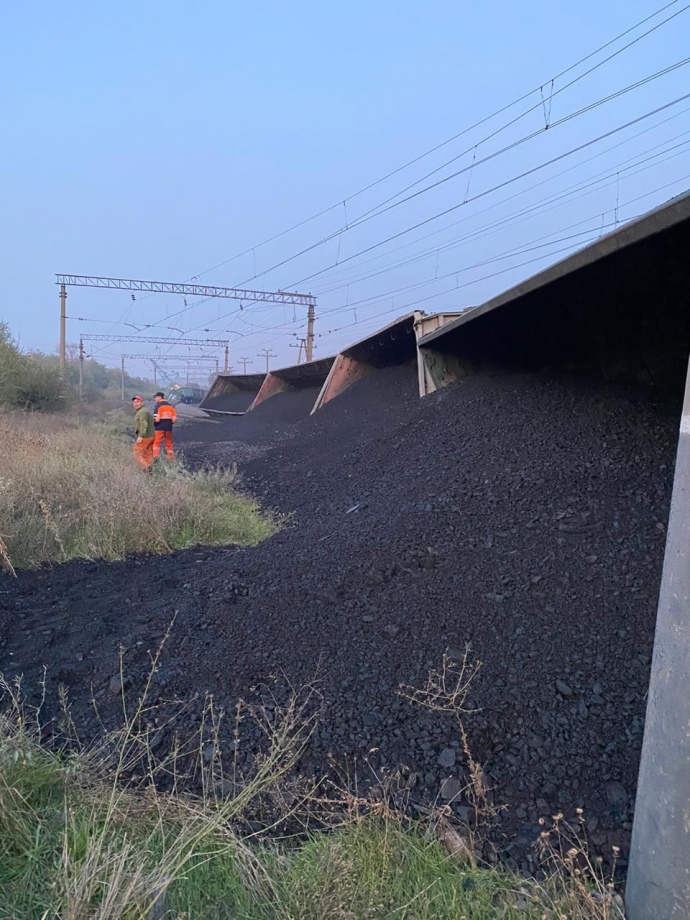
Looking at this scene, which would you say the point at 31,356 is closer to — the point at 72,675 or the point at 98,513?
the point at 98,513

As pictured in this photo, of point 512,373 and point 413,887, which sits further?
point 512,373

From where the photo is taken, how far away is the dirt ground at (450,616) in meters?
2.79

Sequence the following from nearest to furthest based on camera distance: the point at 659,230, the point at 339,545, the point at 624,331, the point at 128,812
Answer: the point at 128,812 < the point at 659,230 < the point at 339,545 < the point at 624,331

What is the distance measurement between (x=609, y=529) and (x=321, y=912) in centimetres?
326

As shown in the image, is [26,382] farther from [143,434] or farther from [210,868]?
[210,868]

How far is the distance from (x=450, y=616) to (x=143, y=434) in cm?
797

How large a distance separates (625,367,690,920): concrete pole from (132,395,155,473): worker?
931 cm

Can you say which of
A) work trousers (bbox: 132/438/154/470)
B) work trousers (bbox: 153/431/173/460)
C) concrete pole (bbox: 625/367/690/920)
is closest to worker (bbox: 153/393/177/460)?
work trousers (bbox: 153/431/173/460)

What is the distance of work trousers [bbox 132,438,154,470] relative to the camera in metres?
10.3

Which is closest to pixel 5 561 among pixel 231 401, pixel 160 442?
pixel 160 442

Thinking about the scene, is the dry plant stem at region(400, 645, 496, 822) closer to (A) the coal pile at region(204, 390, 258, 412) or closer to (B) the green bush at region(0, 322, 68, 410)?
(B) the green bush at region(0, 322, 68, 410)

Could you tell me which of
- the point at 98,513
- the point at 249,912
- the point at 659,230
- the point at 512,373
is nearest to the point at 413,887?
the point at 249,912

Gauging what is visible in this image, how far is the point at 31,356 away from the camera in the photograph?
940 inches

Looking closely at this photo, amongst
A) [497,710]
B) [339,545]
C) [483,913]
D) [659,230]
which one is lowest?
[483,913]
